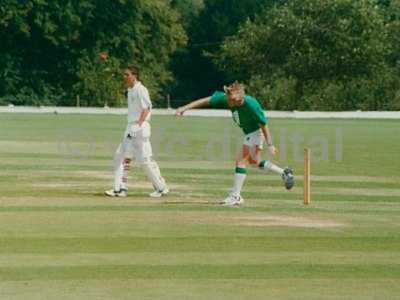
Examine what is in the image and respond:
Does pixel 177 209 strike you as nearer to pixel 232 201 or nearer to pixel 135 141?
pixel 232 201

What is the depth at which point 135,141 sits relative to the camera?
23406 millimetres

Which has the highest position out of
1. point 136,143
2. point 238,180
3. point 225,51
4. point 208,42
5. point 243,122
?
point 208,42

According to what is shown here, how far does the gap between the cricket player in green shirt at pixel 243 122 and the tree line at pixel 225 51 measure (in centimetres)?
6385

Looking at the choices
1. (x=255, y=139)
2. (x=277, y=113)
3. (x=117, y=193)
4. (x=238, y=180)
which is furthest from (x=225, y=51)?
(x=238, y=180)

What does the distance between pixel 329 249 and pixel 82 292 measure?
4054 millimetres

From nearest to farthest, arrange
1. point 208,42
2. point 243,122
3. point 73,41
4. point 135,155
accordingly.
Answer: point 243,122, point 135,155, point 73,41, point 208,42

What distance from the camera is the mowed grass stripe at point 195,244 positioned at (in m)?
16.3

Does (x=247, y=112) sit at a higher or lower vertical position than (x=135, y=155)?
higher

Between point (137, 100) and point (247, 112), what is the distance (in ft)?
6.64

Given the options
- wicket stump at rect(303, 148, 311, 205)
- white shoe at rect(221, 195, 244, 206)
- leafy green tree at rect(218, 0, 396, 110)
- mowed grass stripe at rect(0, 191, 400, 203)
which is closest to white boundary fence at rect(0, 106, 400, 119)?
leafy green tree at rect(218, 0, 396, 110)

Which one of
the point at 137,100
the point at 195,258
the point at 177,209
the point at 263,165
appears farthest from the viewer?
the point at 137,100

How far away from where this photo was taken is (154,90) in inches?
3844

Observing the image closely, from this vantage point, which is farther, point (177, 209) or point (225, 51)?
point (225, 51)

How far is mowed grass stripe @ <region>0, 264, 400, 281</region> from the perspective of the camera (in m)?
14.3
